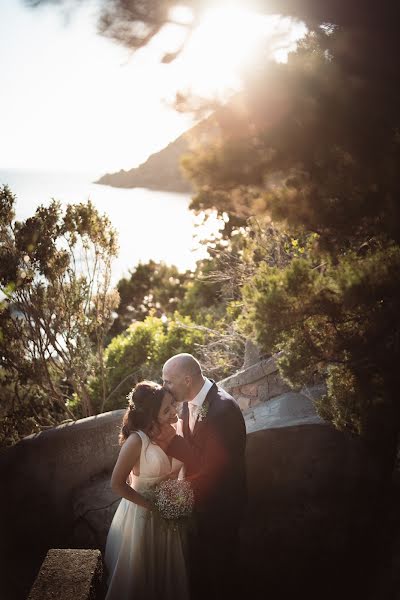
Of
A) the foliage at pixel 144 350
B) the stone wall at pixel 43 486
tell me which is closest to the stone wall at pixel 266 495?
the stone wall at pixel 43 486

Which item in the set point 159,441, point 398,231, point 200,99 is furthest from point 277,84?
point 159,441

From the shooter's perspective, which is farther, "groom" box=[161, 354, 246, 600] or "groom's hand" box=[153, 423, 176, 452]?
"groom's hand" box=[153, 423, 176, 452]

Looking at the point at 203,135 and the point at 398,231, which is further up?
the point at 203,135

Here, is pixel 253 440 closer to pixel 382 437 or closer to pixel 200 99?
pixel 382 437

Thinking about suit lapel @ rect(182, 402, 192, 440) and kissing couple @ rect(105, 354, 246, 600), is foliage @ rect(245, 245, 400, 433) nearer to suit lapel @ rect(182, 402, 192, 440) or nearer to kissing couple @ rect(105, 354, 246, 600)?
kissing couple @ rect(105, 354, 246, 600)

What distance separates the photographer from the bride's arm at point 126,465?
3.32 meters

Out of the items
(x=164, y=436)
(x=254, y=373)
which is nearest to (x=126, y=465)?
(x=164, y=436)

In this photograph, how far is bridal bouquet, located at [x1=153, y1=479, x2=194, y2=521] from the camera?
3332 millimetres

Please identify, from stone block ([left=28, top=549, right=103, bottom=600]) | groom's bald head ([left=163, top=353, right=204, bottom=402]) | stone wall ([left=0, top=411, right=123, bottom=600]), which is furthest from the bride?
stone wall ([left=0, top=411, right=123, bottom=600])

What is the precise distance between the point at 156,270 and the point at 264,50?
15166 millimetres

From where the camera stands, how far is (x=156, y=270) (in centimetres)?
1780

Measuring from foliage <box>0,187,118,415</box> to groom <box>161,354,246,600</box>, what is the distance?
4205 millimetres

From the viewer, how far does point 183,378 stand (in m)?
3.59

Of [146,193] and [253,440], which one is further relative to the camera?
[146,193]
